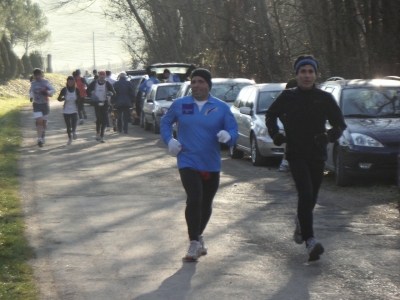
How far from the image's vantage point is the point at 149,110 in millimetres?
27031

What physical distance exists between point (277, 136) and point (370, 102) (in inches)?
261

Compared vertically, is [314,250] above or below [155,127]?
above

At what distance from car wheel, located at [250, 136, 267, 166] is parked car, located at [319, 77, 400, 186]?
2560 mm

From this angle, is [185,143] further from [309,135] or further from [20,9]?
[20,9]

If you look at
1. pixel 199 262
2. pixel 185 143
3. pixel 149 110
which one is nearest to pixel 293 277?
pixel 199 262

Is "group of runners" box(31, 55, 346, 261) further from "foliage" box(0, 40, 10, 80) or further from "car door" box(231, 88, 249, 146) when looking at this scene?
"foliage" box(0, 40, 10, 80)

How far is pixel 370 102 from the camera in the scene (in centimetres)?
1412

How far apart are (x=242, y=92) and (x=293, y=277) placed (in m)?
11.8

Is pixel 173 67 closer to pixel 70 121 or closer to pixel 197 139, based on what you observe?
pixel 70 121

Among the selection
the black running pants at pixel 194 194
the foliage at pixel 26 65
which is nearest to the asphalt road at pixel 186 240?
the black running pants at pixel 194 194

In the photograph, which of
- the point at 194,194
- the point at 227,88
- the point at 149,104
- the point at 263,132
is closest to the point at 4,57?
the point at 149,104

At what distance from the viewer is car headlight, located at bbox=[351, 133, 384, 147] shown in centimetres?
1302

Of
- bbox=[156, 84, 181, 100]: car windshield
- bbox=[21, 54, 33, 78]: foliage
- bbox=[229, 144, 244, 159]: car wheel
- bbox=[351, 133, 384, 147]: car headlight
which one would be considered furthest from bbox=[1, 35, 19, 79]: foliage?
bbox=[351, 133, 384, 147]: car headlight

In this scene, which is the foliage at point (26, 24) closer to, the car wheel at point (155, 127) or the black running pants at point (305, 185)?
the car wheel at point (155, 127)
